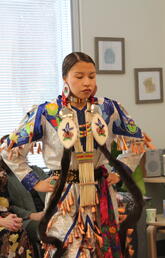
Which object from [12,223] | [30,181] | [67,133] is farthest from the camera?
[12,223]

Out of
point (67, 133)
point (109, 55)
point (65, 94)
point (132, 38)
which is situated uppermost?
point (132, 38)

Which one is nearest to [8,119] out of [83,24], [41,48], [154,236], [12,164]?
[41,48]

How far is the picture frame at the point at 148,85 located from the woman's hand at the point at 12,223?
1694mm

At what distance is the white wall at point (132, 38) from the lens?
371 centimetres

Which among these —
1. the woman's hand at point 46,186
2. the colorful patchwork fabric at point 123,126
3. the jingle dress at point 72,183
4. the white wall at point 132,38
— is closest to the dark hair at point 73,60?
the jingle dress at point 72,183

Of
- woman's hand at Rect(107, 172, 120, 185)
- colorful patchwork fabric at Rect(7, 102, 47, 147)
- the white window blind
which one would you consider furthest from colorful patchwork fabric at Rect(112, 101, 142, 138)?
the white window blind

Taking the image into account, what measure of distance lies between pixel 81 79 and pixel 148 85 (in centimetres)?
222

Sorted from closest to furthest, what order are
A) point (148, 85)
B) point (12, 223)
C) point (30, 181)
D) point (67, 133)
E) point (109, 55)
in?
1. point (67, 133)
2. point (30, 181)
3. point (12, 223)
4. point (109, 55)
5. point (148, 85)

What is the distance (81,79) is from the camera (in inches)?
69.2

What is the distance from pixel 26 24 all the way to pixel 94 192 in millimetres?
2089

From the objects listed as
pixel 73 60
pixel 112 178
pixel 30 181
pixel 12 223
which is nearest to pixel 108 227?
pixel 112 178

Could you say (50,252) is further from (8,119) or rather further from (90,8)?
(90,8)

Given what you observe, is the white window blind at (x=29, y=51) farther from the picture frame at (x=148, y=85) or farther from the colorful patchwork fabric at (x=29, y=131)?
the colorful patchwork fabric at (x=29, y=131)

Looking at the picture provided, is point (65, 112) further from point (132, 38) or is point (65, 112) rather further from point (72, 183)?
point (132, 38)
